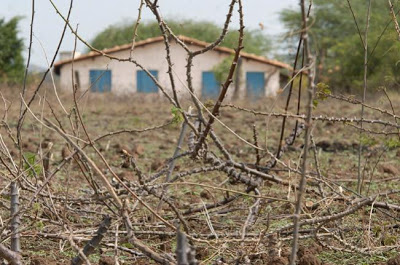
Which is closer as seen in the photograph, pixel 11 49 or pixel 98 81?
pixel 98 81

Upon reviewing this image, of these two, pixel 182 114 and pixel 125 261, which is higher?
pixel 182 114

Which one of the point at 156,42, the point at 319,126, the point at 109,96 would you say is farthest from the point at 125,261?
the point at 156,42

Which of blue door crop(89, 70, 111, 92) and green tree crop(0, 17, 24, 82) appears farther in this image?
green tree crop(0, 17, 24, 82)

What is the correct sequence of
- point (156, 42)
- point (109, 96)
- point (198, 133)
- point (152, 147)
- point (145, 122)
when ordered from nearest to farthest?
point (198, 133), point (152, 147), point (145, 122), point (109, 96), point (156, 42)

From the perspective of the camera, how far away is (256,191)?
3.68 m

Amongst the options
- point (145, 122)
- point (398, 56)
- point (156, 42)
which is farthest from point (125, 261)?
point (156, 42)

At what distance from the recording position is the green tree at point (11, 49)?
92.9 feet

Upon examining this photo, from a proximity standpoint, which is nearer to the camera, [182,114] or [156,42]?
[182,114]

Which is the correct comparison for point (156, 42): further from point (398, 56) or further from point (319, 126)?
point (398, 56)

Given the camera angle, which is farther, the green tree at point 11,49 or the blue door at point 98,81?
the green tree at point 11,49

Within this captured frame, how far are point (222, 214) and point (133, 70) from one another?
2809 centimetres

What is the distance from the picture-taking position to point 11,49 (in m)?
29.0

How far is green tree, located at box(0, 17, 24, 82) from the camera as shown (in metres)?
28.3

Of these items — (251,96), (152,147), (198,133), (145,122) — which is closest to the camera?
(198,133)
